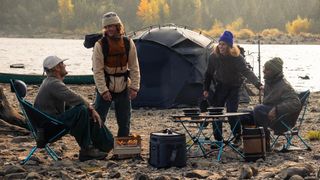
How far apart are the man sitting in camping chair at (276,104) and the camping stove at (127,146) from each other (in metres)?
1.77

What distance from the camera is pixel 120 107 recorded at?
28.1 feet

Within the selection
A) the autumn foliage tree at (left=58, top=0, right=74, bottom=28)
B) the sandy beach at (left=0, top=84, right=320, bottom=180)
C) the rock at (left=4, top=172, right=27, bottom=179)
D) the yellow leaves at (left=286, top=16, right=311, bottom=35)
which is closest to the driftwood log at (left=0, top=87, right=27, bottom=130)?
the sandy beach at (left=0, top=84, right=320, bottom=180)

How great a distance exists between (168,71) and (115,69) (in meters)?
6.89

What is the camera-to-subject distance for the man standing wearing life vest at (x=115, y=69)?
818 centimetres

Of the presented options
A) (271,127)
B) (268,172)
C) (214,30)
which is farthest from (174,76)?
(214,30)

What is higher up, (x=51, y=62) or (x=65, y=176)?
(x=51, y=62)

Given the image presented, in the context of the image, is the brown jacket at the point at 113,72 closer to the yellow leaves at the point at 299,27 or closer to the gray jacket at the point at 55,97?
the gray jacket at the point at 55,97

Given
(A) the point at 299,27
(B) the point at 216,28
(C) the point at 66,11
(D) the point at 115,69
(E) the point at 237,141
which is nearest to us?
(D) the point at 115,69

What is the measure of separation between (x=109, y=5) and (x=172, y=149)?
163m

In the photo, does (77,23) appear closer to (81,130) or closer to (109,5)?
(109,5)

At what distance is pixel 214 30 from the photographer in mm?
136625

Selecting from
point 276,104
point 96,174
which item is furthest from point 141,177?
point 276,104

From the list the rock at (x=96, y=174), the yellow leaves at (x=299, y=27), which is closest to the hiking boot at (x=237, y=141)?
the rock at (x=96, y=174)

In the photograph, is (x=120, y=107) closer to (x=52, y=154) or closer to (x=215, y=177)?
(x=52, y=154)
